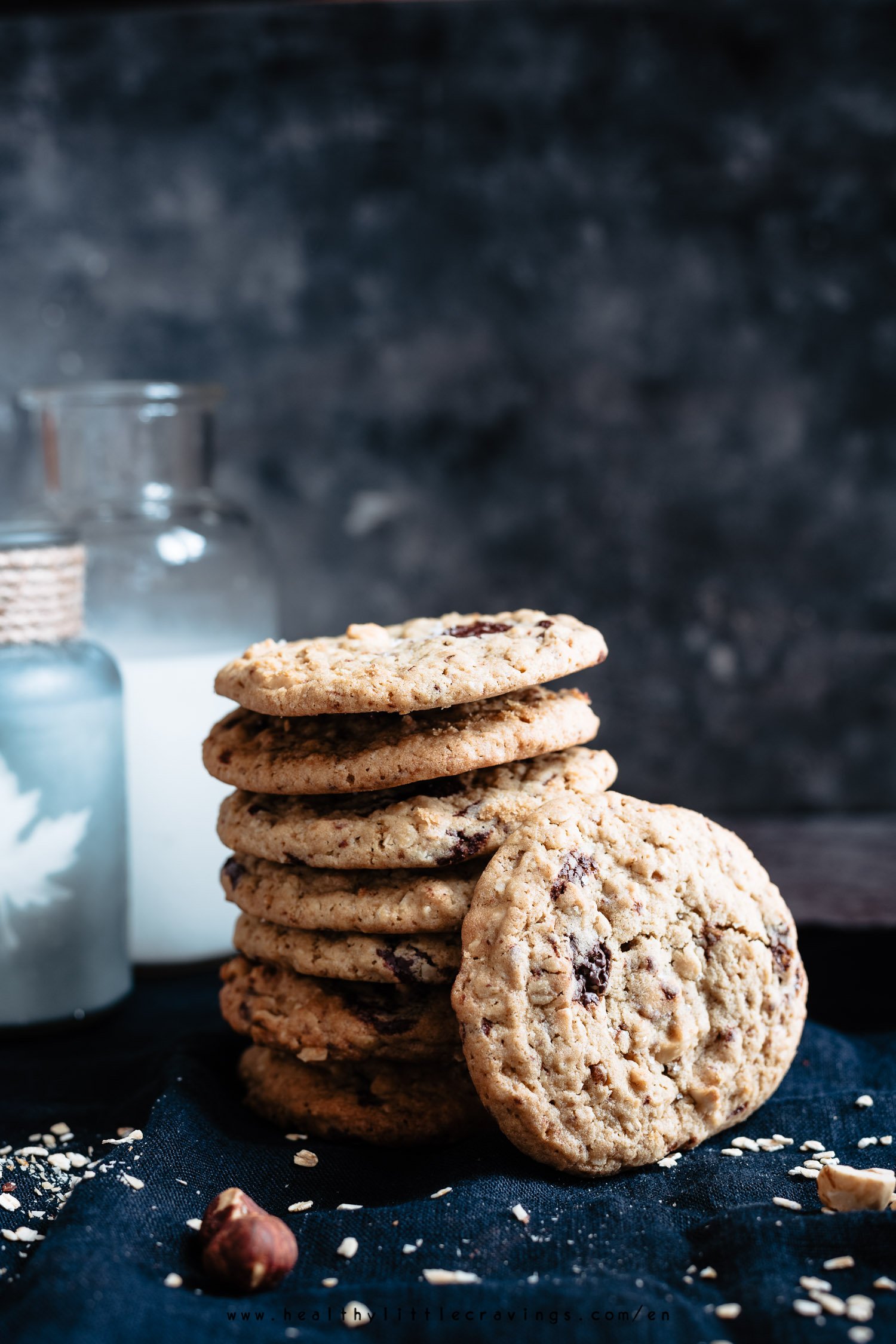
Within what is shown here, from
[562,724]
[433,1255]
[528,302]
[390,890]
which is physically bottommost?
[433,1255]

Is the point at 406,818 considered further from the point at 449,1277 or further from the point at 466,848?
the point at 449,1277

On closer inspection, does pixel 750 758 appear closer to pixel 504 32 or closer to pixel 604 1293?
pixel 504 32

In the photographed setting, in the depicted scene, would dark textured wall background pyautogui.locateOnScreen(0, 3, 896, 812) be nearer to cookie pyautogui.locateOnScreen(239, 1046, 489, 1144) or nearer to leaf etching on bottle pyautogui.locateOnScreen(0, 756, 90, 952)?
leaf etching on bottle pyautogui.locateOnScreen(0, 756, 90, 952)

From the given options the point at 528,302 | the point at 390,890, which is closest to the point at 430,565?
the point at 528,302

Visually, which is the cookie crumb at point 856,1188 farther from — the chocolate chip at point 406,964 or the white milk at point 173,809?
the white milk at point 173,809

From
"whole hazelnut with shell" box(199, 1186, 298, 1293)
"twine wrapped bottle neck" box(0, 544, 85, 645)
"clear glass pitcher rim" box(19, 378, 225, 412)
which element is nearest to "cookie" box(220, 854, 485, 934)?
"whole hazelnut with shell" box(199, 1186, 298, 1293)

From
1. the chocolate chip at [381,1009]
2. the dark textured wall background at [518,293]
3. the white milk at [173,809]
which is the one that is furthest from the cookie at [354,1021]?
the dark textured wall background at [518,293]

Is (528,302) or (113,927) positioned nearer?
(113,927)
